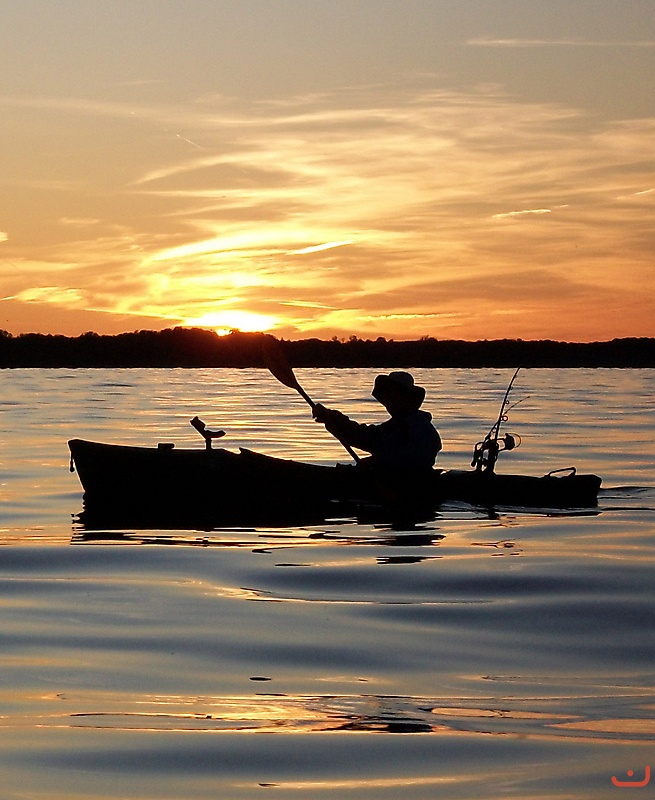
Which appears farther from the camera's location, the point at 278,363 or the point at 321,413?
the point at 278,363

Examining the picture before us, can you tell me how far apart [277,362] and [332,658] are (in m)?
8.89

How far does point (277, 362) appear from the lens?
15.8 m

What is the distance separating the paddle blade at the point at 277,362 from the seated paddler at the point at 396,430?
68.9 inches

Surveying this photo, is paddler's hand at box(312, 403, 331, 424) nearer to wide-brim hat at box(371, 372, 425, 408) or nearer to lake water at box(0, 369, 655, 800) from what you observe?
wide-brim hat at box(371, 372, 425, 408)

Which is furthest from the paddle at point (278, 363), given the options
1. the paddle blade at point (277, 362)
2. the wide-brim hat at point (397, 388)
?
the wide-brim hat at point (397, 388)

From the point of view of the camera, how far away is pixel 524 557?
440 inches

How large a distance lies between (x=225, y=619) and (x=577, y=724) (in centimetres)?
304

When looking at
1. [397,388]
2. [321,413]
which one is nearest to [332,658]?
[321,413]

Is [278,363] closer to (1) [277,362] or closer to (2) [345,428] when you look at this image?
(1) [277,362]

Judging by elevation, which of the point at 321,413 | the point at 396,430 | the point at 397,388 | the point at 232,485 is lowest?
the point at 232,485

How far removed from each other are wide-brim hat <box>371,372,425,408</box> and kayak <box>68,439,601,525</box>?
0.97 meters

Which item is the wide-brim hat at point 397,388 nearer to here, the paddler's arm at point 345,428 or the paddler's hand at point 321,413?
the paddler's arm at point 345,428

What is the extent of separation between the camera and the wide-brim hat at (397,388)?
1352cm

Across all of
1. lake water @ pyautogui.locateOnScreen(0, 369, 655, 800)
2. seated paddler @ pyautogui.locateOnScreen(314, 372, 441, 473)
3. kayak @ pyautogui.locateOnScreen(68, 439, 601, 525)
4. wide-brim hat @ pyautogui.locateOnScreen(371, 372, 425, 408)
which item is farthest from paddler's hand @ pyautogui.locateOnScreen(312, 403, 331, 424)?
lake water @ pyautogui.locateOnScreen(0, 369, 655, 800)
